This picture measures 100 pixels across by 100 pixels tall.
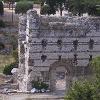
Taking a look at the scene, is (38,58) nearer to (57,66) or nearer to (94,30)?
(57,66)

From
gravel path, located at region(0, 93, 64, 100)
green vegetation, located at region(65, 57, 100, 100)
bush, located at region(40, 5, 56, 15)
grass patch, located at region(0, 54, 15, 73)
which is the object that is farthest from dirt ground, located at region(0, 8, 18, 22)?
green vegetation, located at region(65, 57, 100, 100)

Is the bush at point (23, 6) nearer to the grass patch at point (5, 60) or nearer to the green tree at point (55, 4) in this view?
the green tree at point (55, 4)

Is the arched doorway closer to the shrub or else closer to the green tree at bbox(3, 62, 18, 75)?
the green tree at bbox(3, 62, 18, 75)

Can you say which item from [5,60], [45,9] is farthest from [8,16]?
[5,60]

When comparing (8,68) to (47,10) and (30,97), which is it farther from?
(47,10)

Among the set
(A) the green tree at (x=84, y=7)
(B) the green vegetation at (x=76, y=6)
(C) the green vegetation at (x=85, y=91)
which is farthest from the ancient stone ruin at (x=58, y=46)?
(A) the green tree at (x=84, y=7)

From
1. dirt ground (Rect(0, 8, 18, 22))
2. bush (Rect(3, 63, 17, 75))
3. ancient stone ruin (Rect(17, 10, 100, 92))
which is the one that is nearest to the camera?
ancient stone ruin (Rect(17, 10, 100, 92))
